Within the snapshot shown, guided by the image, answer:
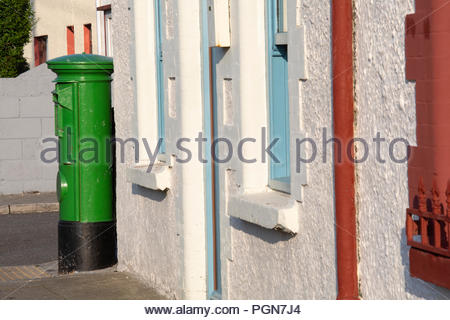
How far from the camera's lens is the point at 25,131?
15.0m

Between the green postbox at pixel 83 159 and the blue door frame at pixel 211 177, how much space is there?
6.68ft

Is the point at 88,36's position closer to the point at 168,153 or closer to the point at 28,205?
the point at 28,205

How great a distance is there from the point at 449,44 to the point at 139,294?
4.64 m

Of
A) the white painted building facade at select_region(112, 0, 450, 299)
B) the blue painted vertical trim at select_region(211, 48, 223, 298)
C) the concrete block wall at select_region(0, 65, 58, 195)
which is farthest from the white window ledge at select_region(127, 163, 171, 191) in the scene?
the concrete block wall at select_region(0, 65, 58, 195)

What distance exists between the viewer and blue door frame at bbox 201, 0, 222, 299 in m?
6.71

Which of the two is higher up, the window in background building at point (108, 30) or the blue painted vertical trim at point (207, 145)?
the window in background building at point (108, 30)

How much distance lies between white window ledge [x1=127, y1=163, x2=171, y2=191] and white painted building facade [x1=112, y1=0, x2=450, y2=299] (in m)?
0.01

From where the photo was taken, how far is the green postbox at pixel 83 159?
8516 mm

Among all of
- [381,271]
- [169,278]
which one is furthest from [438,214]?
[169,278]

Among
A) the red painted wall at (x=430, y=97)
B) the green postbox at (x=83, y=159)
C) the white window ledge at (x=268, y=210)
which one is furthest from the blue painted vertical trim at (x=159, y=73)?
the red painted wall at (x=430, y=97)

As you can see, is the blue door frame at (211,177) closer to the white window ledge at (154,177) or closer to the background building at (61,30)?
the white window ledge at (154,177)

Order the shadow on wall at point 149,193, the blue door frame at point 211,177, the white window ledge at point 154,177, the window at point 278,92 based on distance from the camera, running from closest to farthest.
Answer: the window at point 278,92, the blue door frame at point 211,177, the white window ledge at point 154,177, the shadow on wall at point 149,193

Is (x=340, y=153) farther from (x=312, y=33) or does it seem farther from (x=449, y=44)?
(x=449, y=44)

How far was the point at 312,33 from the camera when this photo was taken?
490 centimetres
